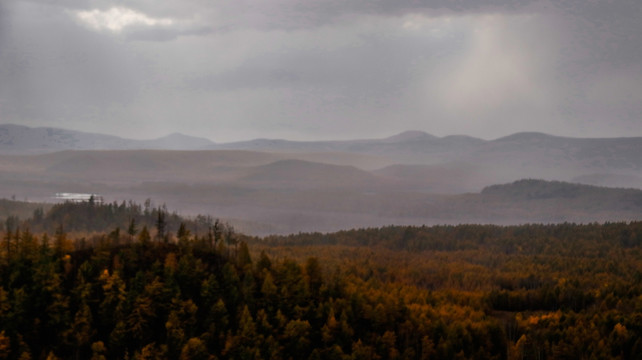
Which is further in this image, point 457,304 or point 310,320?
point 457,304

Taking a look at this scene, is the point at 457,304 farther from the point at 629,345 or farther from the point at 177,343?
the point at 177,343

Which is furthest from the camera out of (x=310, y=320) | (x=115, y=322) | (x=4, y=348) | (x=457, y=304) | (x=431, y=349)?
(x=457, y=304)

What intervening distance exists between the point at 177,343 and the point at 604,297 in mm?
109353

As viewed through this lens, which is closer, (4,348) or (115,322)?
(4,348)

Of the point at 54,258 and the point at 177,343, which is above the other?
the point at 54,258

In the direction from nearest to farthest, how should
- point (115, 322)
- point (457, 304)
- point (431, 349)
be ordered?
point (115, 322), point (431, 349), point (457, 304)

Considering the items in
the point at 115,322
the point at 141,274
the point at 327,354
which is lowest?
the point at 327,354

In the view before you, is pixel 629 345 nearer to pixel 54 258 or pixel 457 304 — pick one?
pixel 457 304

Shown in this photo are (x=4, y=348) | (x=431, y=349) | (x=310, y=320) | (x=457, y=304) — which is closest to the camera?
(x=4, y=348)

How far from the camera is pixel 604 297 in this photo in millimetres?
141875

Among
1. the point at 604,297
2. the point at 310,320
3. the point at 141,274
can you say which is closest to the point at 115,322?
the point at 141,274

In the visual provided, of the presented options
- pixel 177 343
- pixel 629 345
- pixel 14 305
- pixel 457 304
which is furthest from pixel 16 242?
pixel 629 345

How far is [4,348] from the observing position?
9406 centimetres

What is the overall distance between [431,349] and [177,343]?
49643 millimetres
